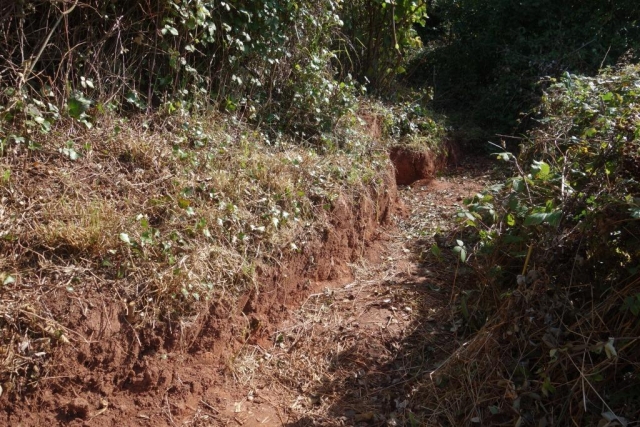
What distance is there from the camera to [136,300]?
3426mm

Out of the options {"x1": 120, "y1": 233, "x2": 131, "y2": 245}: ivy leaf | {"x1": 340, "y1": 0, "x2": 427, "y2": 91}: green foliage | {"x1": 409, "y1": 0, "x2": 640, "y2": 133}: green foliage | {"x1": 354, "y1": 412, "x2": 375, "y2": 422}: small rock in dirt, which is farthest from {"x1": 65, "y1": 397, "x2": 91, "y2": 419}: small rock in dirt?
{"x1": 409, "y1": 0, "x2": 640, "y2": 133}: green foliage

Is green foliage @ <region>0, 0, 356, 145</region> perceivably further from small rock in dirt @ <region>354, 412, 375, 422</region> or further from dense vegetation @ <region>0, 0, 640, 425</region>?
small rock in dirt @ <region>354, 412, 375, 422</region>

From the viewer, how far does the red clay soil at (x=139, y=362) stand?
123 inches

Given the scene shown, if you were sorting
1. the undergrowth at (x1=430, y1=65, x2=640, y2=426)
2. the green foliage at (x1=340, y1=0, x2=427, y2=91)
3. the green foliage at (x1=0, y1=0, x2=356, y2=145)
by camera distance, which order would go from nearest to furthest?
the undergrowth at (x1=430, y1=65, x2=640, y2=426) < the green foliage at (x1=0, y1=0, x2=356, y2=145) < the green foliage at (x1=340, y1=0, x2=427, y2=91)

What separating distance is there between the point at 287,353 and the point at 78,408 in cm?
152

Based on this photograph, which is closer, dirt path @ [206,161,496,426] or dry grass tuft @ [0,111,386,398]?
dry grass tuft @ [0,111,386,398]

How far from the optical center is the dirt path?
12.2 feet

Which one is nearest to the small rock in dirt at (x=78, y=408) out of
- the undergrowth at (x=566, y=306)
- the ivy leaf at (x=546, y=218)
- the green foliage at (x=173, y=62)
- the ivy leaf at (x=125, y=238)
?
the ivy leaf at (x=125, y=238)

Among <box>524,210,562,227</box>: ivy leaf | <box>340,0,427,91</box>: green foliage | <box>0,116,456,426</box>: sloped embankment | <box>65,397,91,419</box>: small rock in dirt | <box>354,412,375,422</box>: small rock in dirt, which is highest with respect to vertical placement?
<box>340,0,427,91</box>: green foliage

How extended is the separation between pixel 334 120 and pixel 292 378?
3.29m

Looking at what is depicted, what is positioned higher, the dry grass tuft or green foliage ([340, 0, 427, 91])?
green foliage ([340, 0, 427, 91])

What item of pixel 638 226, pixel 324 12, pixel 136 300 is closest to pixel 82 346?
pixel 136 300

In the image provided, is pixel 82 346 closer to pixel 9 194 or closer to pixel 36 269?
pixel 36 269

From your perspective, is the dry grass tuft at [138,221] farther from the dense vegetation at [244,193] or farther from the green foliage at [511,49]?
the green foliage at [511,49]
